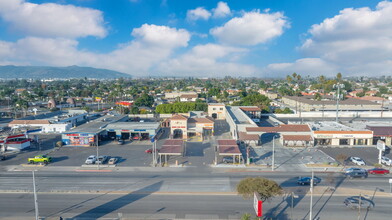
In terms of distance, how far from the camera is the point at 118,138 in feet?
177

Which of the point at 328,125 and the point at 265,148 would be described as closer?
the point at 265,148

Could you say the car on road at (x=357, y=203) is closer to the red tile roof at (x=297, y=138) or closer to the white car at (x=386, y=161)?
the white car at (x=386, y=161)

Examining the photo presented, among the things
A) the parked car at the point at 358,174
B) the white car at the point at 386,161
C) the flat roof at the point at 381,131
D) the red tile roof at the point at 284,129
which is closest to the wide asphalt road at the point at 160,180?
the parked car at the point at 358,174

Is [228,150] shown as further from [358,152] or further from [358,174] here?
[358,152]

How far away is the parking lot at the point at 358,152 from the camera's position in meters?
39.9

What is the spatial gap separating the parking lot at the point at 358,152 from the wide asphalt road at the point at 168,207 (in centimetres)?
1559

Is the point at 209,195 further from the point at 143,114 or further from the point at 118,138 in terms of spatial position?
the point at 143,114

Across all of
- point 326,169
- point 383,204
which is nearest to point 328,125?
point 326,169

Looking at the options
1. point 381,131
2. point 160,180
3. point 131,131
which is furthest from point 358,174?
point 131,131

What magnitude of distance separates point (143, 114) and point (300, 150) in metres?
55.1

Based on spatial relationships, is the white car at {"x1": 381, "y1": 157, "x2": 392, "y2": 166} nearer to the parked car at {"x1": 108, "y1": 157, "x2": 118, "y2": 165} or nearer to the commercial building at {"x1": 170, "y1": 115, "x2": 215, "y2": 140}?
the commercial building at {"x1": 170, "y1": 115, "x2": 215, "y2": 140}

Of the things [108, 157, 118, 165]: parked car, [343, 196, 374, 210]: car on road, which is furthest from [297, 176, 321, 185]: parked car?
[108, 157, 118, 165]: parked car

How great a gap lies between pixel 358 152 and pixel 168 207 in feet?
126

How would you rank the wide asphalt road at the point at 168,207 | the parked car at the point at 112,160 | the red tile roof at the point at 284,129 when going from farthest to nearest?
the red tile roof at the point at 284,129 < the parked car at the point at 112,160 < the wide asphalt road at the point at 168,207
